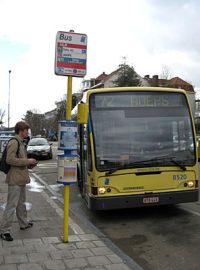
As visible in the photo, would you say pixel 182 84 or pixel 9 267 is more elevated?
pixel 182 84

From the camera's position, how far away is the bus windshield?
8242mm

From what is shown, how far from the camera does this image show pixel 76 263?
540 cm

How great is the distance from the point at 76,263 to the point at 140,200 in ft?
9.65

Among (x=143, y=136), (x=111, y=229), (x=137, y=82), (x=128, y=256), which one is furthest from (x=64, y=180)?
(x=137, y=82)

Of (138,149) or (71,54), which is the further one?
(138,149)

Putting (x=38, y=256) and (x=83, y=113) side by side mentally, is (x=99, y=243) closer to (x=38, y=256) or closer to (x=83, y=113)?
(x=38, y=256)

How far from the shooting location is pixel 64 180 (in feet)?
20.6

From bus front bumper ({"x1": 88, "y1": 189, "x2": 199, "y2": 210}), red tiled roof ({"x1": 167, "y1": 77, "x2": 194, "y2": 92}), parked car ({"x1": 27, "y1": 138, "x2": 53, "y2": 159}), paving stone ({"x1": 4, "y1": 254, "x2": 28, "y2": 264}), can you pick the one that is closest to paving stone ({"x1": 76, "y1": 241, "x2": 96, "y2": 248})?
paving stone ({"x1": 4, "y1": 254, "x2": 28, "y2": 264})

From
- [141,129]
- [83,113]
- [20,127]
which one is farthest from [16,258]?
[141,129]

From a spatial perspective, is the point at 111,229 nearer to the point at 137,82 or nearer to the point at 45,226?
the point at 45,226

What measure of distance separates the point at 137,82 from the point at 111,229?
50097mm

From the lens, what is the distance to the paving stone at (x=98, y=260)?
5.43m

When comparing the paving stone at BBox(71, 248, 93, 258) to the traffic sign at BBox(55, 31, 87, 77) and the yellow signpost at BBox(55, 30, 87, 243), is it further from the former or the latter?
the traffic sign at BBox(55, 31, 87, 77)

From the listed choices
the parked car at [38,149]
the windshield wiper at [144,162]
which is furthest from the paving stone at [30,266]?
the parked car at [38,149]
